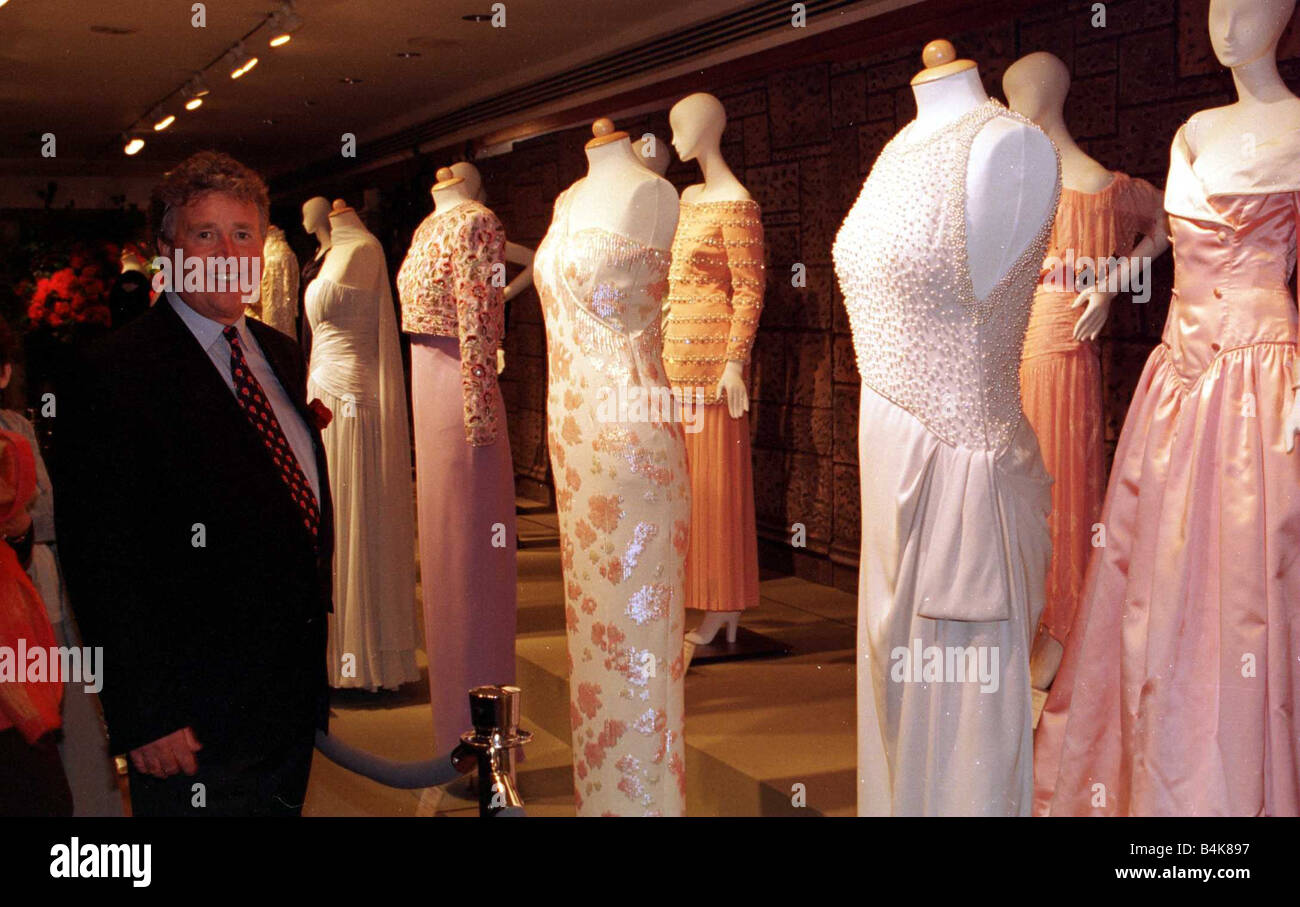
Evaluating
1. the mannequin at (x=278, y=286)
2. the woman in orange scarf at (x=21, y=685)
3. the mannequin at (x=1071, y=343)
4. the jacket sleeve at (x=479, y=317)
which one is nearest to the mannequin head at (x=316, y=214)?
the mannequin at (x=278, y=286)

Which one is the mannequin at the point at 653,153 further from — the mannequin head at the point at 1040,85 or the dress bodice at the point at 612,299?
the dress bodice at the point at 612,299

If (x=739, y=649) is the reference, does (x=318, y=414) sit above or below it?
above

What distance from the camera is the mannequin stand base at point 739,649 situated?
14.5 ft

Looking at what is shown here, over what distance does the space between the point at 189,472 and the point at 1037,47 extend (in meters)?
3.72

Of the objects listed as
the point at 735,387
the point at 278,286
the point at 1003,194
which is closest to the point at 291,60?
the point at 278,286

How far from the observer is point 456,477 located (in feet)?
11.3

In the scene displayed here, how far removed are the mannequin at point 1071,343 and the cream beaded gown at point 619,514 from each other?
1.61 metres

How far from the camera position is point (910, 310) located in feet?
6.50

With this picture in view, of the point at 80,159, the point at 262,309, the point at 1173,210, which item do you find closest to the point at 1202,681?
the point at 1173,210

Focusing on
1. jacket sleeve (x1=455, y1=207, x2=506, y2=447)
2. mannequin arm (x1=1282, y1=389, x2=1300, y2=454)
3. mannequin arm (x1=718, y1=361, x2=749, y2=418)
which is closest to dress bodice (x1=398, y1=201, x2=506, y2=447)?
jacket sleeve (x1=455, y1=207, x2=506, y2=447)

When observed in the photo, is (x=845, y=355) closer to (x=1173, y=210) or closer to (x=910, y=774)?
(x=1173, y=210)

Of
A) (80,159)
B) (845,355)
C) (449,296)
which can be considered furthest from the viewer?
(80,159)

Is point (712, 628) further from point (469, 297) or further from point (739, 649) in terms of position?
point (469, 297)

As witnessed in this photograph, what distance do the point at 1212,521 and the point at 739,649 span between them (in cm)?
221
